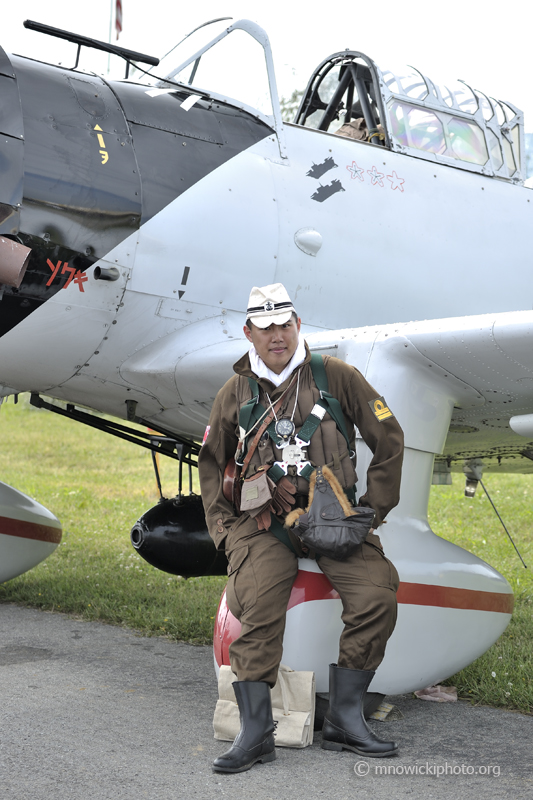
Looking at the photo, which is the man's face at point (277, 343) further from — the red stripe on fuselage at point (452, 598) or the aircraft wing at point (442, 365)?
the red stripe on fuselage at point (452, 598)

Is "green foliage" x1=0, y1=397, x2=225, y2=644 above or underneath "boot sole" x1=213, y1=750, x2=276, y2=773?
above

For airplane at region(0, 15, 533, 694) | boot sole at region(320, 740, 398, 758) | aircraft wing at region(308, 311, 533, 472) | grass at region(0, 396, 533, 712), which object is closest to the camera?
boot sole at region(320, 740, 398, 758)

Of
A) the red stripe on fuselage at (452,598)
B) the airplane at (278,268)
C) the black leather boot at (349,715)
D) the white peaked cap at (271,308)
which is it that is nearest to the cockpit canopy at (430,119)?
the airplane at (278,268)

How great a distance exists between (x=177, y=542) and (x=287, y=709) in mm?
2201

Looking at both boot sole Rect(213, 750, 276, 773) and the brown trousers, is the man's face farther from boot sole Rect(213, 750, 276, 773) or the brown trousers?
boot sole Rect(213, 750, 276, 773)

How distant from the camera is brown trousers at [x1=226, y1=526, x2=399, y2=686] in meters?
2.88

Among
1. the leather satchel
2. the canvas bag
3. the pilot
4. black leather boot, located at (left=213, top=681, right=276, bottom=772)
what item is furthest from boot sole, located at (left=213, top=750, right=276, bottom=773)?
the leather satchel

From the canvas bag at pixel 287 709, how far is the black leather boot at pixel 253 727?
0.12m

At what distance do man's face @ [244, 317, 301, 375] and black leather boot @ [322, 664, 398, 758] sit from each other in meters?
1.14

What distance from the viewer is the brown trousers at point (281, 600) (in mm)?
2877

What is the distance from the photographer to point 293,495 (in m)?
3.01

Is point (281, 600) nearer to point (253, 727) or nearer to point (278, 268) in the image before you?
point (253, 727)

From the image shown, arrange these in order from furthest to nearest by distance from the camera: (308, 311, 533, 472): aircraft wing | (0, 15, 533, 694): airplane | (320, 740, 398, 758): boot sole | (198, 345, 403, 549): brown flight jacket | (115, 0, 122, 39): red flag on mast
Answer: (115, 0, 122, 39): red flag on mast → (0, 15, 533, 694): airplane → (308, 311, 533, 472): aircraft wing → (198, 345, 403, 549): brown flight jacket → (320, 740, 398, 758): boot sole

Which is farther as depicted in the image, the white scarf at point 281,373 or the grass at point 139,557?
the grass at point 139,557
